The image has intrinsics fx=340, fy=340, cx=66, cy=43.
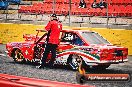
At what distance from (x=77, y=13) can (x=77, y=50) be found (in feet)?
50.1

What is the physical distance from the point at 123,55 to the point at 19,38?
27.8 feet

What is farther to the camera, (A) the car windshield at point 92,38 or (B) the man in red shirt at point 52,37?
(B) the man in red shirt at point 52,37

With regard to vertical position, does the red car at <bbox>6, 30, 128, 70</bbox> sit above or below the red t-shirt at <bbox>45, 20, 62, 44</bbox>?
below

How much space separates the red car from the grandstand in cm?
669

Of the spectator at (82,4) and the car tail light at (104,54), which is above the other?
the spectator at (82,4)

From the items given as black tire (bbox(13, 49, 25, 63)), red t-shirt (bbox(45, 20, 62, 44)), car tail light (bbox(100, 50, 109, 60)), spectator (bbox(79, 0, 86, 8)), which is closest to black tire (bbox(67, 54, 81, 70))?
red t-shirt (bbox(45, 20, 62, 44))

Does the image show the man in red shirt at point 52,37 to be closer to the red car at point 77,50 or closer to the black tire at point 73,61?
the red car at point 77,50

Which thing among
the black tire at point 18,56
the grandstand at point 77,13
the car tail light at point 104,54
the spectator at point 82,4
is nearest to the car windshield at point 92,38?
the car tail light at point 104,54

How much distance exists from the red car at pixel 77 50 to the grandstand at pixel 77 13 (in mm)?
6694

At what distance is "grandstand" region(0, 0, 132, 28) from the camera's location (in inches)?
779

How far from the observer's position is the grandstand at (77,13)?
1978cm

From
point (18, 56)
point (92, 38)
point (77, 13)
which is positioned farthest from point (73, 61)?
point (77, 13)

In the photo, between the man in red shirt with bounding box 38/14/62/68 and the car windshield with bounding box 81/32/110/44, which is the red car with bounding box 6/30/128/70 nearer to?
the car windshield with bounding box 81/32/110/44

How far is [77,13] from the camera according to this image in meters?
25.7
